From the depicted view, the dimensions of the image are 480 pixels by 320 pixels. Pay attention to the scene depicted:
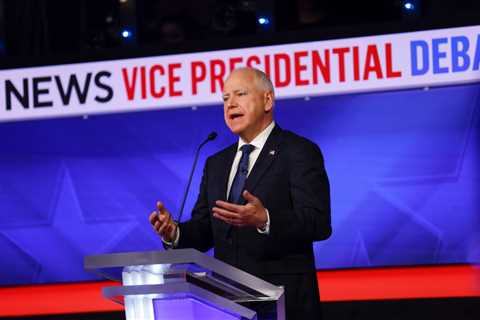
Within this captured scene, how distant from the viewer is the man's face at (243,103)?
9.23 feet

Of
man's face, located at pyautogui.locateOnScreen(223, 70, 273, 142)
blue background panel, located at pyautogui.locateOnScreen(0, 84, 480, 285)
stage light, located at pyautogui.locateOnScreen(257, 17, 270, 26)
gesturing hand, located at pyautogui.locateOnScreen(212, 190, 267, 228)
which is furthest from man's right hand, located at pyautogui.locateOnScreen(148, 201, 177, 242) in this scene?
stage light, located at pyautogui.locateOnScreen(257, 17, 270, 26)

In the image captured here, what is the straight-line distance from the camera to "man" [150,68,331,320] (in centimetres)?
257

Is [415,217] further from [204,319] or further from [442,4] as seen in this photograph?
[204,319]

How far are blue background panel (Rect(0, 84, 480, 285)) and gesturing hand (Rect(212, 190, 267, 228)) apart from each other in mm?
2670

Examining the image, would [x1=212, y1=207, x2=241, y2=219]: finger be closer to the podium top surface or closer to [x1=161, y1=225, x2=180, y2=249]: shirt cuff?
the podium top surface

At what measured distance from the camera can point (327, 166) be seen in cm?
498

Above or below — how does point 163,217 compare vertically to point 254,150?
below

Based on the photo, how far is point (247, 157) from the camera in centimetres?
284

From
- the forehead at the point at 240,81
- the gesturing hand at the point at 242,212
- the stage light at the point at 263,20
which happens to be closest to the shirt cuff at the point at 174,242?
the gesturing hand at the point at 242,212

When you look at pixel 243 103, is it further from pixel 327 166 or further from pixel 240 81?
pixel 327 166

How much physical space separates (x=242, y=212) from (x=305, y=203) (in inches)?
18.4

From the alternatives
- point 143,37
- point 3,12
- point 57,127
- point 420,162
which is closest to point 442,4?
point 420,162

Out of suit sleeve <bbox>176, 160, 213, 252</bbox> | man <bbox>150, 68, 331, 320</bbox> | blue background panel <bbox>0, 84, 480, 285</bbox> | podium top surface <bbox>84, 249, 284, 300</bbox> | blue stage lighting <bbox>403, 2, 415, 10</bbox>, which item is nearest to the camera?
podium top surface <bbox>84, 249, 284, 300</bbox>

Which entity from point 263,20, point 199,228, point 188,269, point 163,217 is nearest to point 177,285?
point 188,269
